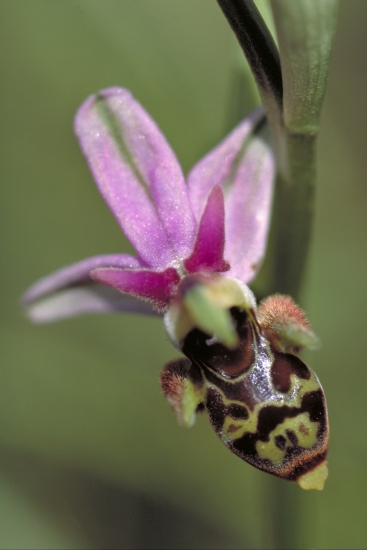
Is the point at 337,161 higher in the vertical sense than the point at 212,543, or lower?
higher

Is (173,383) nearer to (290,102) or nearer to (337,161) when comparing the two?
(290,102)

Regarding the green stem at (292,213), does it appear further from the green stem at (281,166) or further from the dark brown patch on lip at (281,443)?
the dark brown patch on lip at (281,443)

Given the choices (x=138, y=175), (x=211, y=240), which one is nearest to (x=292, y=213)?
(x=211, y=240)

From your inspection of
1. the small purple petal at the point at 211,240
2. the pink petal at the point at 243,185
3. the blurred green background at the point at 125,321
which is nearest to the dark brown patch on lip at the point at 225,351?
the small purple petal at the point at 211,240

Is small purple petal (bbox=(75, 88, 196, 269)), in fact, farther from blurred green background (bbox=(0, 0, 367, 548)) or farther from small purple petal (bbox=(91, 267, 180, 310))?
blurred green background (bbox=(0, 0, 367, 548))

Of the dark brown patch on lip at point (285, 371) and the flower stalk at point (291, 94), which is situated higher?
the flower stalk at point (291, 94)

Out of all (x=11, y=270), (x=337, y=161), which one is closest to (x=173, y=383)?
(x=11, y=270)
